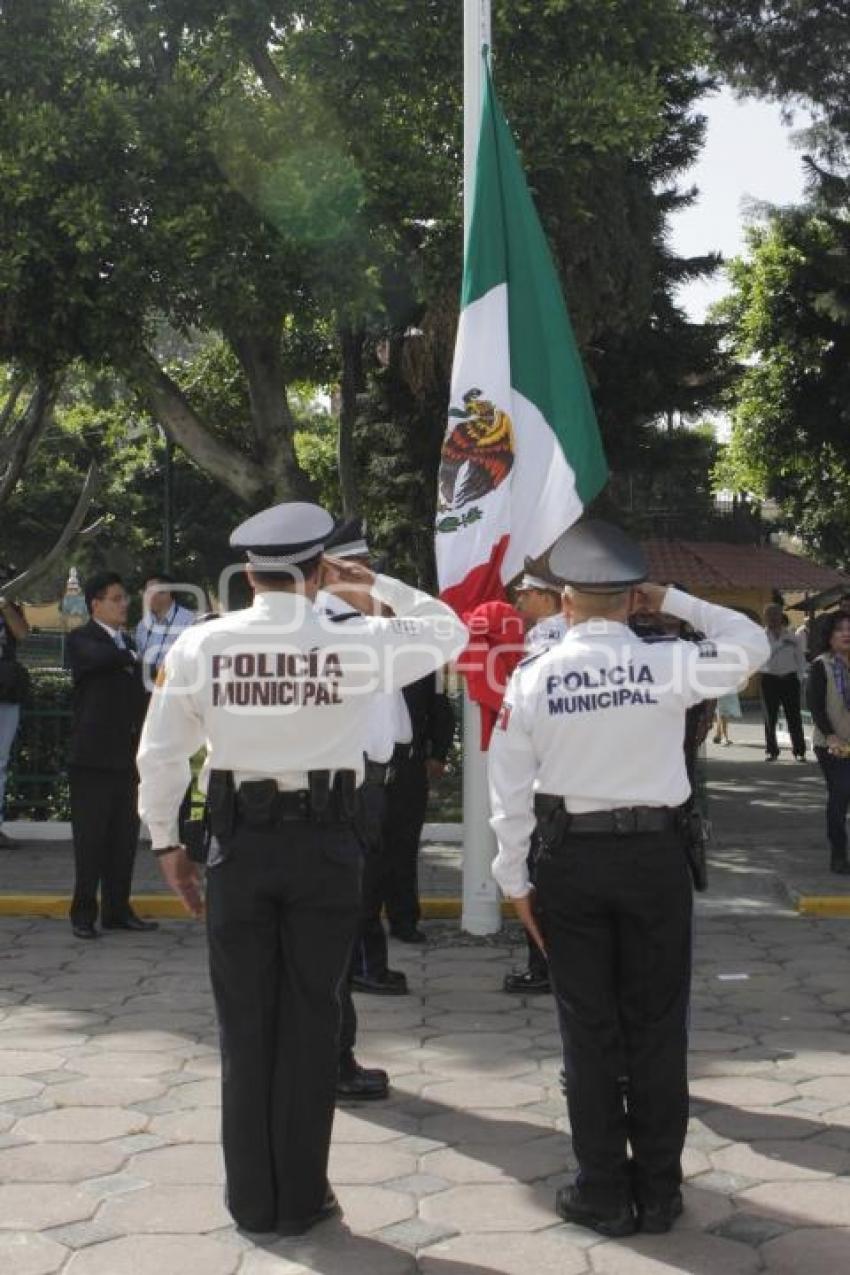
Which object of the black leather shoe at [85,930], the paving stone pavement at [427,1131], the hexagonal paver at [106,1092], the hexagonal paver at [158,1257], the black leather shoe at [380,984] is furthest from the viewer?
the black leather shoe at [85,930]

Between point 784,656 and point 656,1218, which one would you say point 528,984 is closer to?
point 656,1218

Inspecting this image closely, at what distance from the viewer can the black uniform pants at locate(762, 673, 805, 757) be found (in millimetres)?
18844

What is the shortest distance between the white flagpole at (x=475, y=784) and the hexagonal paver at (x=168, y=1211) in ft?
13.4

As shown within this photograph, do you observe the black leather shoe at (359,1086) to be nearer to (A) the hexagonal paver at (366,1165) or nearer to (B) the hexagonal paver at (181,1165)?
(A) the hexagonal paver at (366,1165)

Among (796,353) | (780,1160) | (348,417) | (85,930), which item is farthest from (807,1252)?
(796,353)

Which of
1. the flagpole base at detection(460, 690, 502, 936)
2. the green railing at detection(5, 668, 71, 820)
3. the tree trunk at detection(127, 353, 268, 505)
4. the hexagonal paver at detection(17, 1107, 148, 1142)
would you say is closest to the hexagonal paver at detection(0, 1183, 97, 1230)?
the hexagonal paver at detection(17, 1107, 148, 1142)

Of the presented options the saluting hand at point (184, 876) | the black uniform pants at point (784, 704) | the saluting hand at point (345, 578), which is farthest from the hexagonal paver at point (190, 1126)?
the black uniform pants at point (784, 704)

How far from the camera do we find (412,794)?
8359 millimetres

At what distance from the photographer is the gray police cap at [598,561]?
15.0 feet

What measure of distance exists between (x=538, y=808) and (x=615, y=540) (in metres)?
0.79

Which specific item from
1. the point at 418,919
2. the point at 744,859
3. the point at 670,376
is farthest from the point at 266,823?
the point at 670,376

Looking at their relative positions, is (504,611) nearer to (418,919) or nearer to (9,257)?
(418,919)

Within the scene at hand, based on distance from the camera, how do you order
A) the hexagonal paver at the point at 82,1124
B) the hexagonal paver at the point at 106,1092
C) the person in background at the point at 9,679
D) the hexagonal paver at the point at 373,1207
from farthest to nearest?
the person in background at the point at 9,679
the hexagonal paver at the point at 106,1092
the hexagonal paver at the point at 82,1124
the hexagonal paver at the point at 373,1207

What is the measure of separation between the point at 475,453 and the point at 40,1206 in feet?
15.5
